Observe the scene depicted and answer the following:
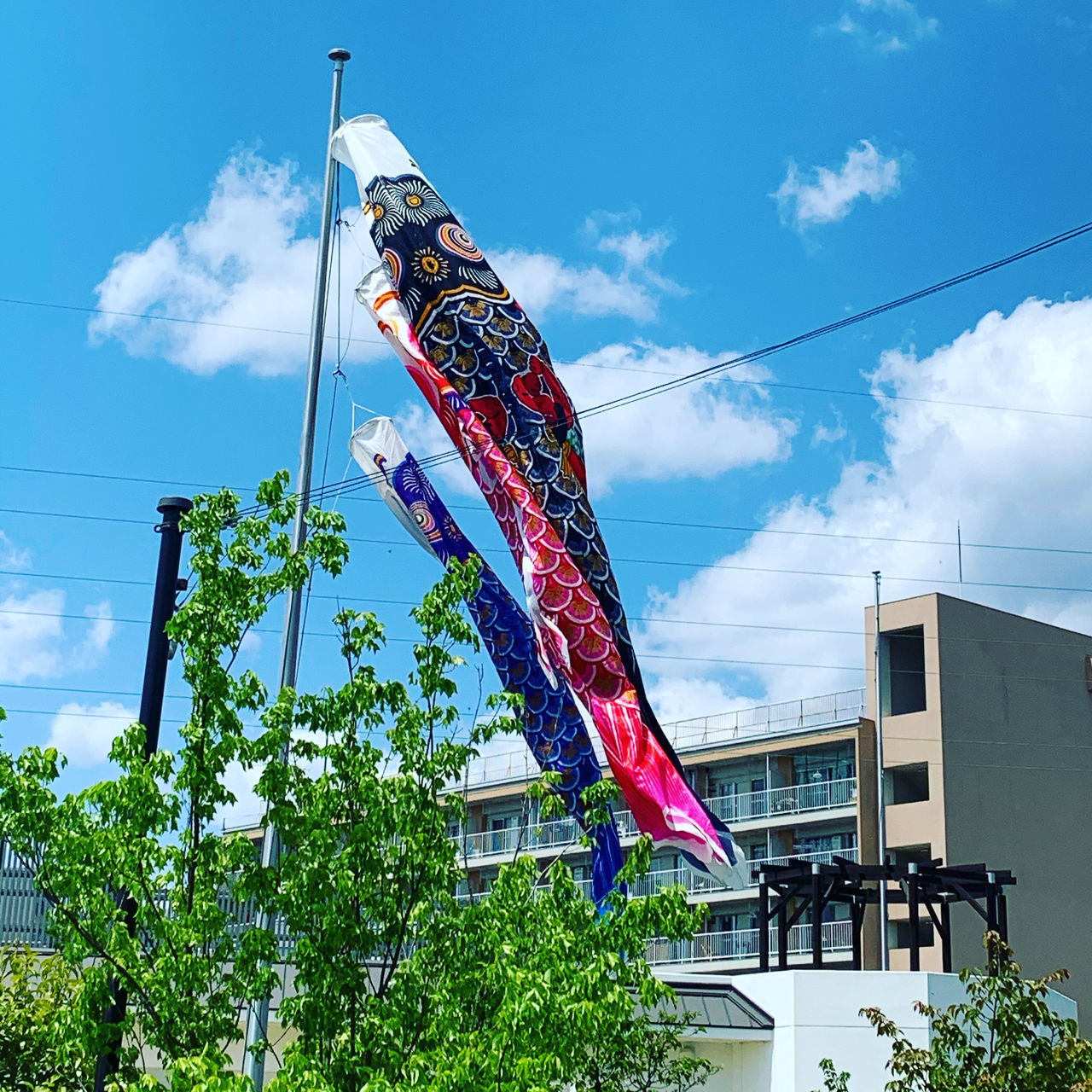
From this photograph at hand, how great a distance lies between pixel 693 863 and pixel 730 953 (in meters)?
27.5

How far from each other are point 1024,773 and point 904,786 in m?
3.48

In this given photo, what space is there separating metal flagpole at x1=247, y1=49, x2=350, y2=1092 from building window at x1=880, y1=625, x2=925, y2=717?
31810 millimetres

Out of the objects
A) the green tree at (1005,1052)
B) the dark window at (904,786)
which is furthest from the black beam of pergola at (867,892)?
the dark window at (904,786)

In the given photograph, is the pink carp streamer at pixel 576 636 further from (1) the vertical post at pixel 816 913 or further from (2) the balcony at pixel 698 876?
(2) the balcony at pixel 698 876

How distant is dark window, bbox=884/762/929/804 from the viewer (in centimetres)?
4844

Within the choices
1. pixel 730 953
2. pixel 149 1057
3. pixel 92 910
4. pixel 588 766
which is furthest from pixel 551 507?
pixel 730 953

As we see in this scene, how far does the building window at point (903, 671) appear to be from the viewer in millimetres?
49469

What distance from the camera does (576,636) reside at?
960 inches

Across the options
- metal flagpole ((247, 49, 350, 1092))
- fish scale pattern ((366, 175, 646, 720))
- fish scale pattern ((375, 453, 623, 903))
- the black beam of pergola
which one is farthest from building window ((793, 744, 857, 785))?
metal flagpole ((247, 49, 350, 1092))

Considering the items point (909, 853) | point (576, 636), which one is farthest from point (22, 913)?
point (909, 853)

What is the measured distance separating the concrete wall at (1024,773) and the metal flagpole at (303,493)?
3133 centimetres

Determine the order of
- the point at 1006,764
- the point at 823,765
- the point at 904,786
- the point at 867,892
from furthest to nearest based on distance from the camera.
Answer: the point at 823,765 < the point at 904,786 < the point at 1006,764 < the point at 867,892

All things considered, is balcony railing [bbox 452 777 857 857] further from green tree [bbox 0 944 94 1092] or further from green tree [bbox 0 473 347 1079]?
green tree [bbox 0 473 347 1079]

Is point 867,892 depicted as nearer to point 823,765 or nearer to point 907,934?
point 907,934
